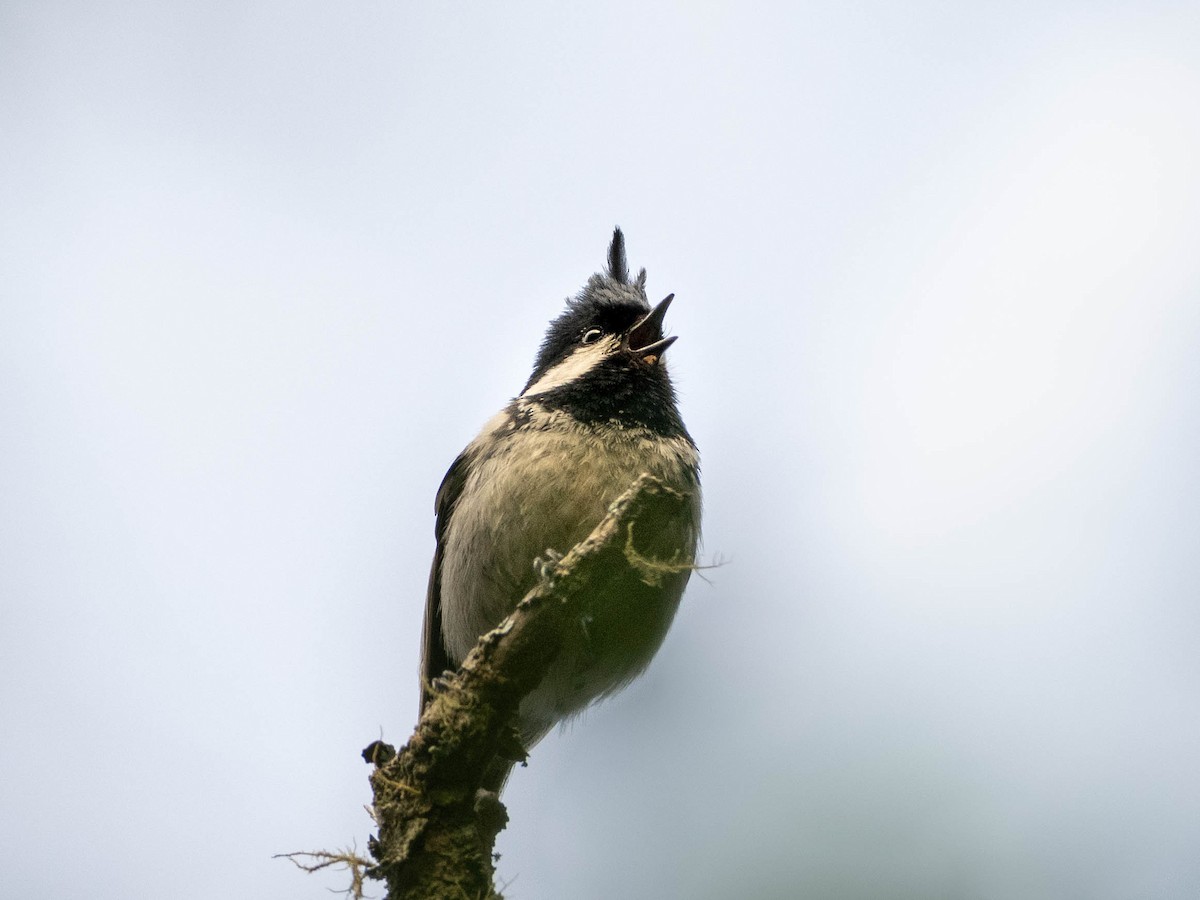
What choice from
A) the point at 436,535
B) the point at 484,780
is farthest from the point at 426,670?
the point at 484,780

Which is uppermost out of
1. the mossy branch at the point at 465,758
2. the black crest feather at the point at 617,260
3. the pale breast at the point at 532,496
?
the black crest feather at the point at 617,260

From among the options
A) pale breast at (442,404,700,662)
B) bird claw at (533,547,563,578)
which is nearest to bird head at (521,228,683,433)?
pale breast at (442,404,700,662)

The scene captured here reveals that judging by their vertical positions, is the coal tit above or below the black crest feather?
below

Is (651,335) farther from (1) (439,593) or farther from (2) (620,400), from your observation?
(1) (439,593)

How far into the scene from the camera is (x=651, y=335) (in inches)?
200

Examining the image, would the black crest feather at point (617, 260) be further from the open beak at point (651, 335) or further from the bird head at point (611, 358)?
the open beak at point (651, 335)

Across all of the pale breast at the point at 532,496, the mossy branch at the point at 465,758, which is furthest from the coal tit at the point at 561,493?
the mossy branch at the point at 465,758

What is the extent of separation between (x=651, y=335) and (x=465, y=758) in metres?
2.67

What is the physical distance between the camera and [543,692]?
4375mm

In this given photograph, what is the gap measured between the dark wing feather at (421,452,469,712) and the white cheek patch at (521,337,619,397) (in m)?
0.50

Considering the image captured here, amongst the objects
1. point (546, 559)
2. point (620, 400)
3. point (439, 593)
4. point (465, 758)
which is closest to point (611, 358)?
point (620, 400)

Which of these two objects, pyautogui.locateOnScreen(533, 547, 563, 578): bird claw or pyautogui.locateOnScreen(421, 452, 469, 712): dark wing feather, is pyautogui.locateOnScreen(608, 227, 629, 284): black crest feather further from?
pyautogui.locateOnScreen(533, 547, 563, 578): bird claw

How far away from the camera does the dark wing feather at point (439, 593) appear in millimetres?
4988

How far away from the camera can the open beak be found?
491cm
